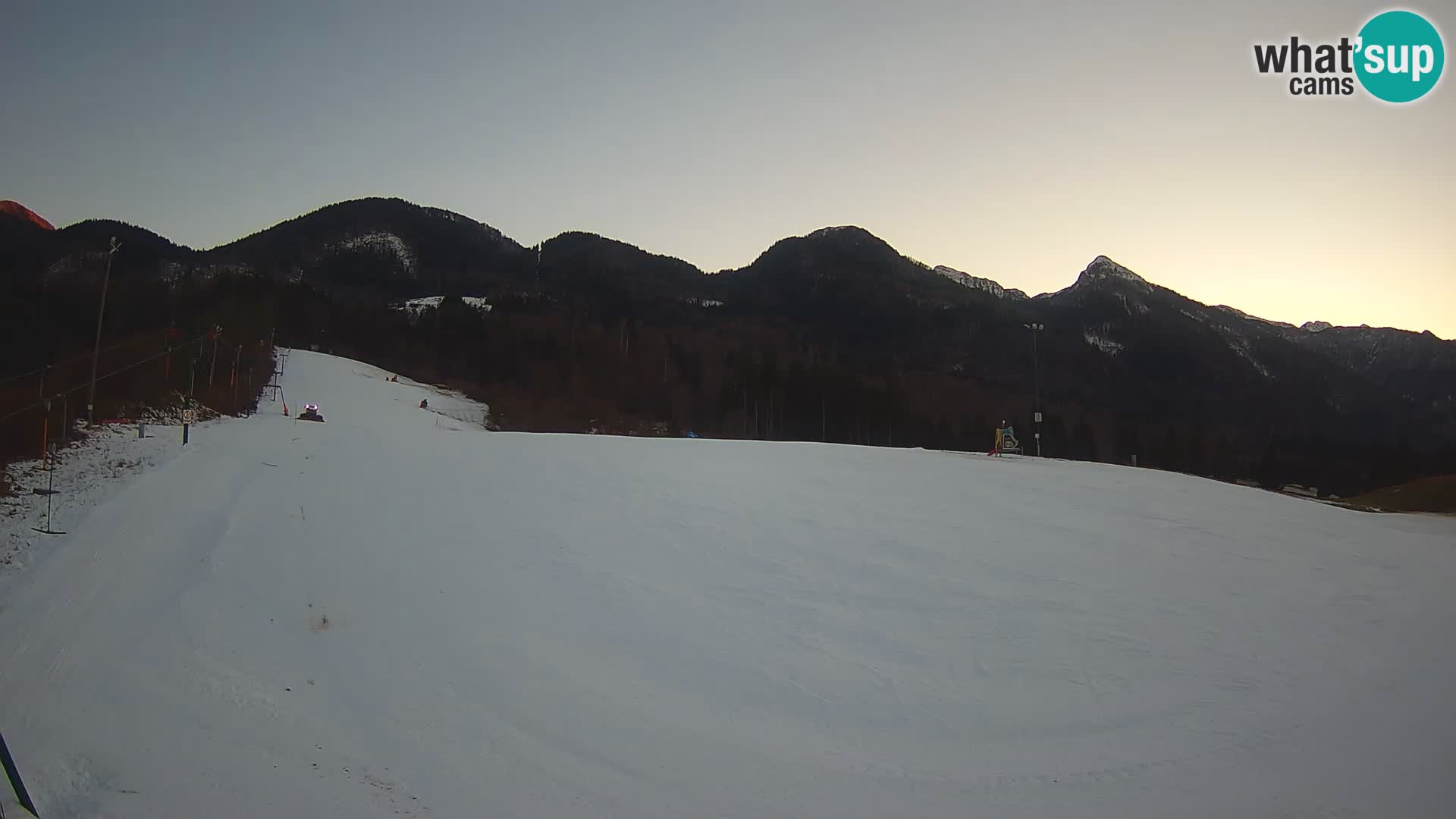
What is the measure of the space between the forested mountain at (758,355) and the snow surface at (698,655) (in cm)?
1929

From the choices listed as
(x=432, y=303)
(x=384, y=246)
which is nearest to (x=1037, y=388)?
(x=432, y=303)

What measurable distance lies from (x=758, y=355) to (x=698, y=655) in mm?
98007

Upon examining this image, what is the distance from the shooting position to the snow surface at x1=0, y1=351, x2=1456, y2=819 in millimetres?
6609

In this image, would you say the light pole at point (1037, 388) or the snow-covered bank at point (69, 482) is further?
the light pole at point (1037, 388)

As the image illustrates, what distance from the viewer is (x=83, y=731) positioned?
6.32 m

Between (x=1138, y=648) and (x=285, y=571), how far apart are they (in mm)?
11609

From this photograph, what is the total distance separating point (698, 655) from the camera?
921cm

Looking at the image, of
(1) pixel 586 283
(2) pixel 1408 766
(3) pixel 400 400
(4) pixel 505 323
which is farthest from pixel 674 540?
(1) pixel 586 283

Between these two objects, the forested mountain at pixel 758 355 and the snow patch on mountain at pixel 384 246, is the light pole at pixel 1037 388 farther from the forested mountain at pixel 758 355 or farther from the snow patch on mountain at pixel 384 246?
the snow patch on mountain at pixel 384 246

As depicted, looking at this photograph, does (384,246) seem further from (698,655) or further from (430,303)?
(698,655)

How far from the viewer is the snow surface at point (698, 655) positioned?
6609mm

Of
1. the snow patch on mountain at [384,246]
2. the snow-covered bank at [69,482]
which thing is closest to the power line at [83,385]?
the snow-covered bank at [69,482]

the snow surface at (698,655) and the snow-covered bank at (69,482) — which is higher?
the snow-covered bank at (69,482)

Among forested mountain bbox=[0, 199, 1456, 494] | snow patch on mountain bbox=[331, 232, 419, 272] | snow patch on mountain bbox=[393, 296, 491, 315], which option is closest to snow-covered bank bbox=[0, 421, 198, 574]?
forested mountain bbox=[0, 199, 1456, 494]
